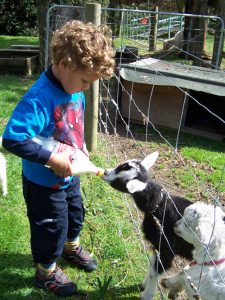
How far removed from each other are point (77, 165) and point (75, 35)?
665 mm

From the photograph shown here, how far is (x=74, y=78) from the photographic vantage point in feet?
6.31

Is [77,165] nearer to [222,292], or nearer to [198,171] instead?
[222,292]

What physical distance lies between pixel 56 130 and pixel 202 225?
2.97 feet

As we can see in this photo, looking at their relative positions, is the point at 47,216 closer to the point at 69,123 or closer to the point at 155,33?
the point at 69,123

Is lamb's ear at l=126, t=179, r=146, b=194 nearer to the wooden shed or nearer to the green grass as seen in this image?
the wooden shed

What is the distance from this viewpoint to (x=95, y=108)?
412 centimetres

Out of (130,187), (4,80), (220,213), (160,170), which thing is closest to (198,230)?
(220,213)

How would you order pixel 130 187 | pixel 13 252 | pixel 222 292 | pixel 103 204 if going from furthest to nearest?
pixel 103 204 → pixel 13 252 → pixel 130 187 → pixel 222 292

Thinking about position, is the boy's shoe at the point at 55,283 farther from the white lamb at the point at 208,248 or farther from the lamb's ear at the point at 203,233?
the lamb's ear at the point at 203,233

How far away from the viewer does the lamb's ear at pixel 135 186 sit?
2441 millimetres

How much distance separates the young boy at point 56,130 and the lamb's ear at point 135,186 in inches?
13.4

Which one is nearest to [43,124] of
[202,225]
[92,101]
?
[202,225]

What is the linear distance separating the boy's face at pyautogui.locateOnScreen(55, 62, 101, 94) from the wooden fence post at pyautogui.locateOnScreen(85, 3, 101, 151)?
1971 mm

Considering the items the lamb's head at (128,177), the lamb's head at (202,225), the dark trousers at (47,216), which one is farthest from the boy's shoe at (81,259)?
the lamb's head at (202,225)
